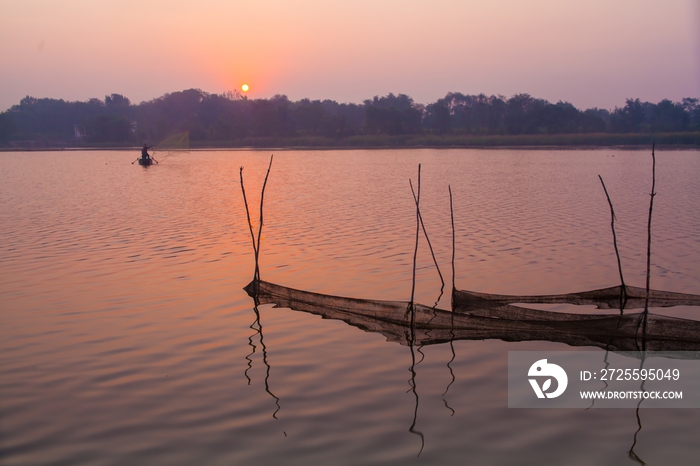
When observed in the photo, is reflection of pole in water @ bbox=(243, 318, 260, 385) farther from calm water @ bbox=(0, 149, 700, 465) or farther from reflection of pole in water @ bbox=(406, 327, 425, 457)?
reflection of pole in water @ bbox=(406, 327, 425, 457)

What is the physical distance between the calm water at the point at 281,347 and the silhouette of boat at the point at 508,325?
17 cm

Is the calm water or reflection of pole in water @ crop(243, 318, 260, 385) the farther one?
reflection of pole in water @ crop(243, 318, 260, 385)

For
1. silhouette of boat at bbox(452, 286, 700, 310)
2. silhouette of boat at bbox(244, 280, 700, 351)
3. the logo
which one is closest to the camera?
the logo

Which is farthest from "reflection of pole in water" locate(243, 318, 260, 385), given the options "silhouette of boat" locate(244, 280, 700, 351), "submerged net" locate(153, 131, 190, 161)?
"submerged net" locate(153, 131, 190, 161)

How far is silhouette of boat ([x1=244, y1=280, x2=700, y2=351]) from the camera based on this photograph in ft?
19.9

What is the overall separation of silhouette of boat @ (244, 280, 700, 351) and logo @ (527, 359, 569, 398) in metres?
0.66

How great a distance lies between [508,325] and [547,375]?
1.00 metres

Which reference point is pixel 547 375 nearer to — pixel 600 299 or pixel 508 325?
pixel 508 325

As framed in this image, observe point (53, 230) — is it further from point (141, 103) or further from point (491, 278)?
point (141, 103)

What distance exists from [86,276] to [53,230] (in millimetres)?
5326

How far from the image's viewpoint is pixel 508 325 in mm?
6480

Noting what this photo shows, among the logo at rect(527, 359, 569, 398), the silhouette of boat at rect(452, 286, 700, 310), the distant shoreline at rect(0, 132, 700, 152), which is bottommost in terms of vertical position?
the logo at rect(527, 359, 569, 398)

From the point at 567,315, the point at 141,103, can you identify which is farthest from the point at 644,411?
the point at 141,103

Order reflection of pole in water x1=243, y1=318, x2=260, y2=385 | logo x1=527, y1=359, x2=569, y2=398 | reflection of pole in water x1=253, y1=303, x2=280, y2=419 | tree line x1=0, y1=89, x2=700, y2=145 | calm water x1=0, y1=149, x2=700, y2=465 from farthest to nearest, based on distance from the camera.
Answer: tree line x1=0, y1=89, x2=700, y2=145 < reflection of pole in water x1=243, y1=318, x2=260, y2=385 < logo x1=527, y1=359, x2=569, y2=398 < reflection of pole in water x1=253, y1=303, x2=280, y2=419 < calm water x1=0, y1=149, x2=700, y2=465
